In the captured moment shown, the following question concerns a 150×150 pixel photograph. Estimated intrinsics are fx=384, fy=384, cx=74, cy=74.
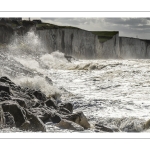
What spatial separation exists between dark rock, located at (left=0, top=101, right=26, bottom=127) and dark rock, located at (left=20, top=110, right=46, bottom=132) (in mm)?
88

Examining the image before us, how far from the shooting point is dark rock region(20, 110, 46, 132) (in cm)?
614

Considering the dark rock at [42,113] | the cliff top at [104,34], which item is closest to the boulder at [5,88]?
the dark rock at [42,113]

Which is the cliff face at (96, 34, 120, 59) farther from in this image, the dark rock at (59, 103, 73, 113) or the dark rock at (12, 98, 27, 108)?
the dark rock at (12, 98, 27, 108)

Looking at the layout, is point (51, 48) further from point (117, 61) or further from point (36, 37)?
point (117, 61)

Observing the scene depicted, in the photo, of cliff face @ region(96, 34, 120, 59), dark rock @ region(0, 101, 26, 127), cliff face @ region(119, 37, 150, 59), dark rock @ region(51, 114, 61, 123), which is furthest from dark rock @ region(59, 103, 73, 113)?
cliff face @ region(119, 37, 150, 59)

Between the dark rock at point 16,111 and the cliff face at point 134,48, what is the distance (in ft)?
6.54

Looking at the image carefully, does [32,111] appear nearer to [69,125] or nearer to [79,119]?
[69,125]

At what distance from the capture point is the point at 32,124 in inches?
243

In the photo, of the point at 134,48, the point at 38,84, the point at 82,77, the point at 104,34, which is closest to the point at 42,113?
the point at 38,84

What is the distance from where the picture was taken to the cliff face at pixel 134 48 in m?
6.63

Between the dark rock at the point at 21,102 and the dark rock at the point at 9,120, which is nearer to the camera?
the dark rock at the point at 9,120

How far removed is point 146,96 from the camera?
6.54 metres

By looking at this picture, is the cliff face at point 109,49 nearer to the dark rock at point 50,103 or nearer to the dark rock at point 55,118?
the dark rock at point 50,103

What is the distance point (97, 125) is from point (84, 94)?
0.63 meters
